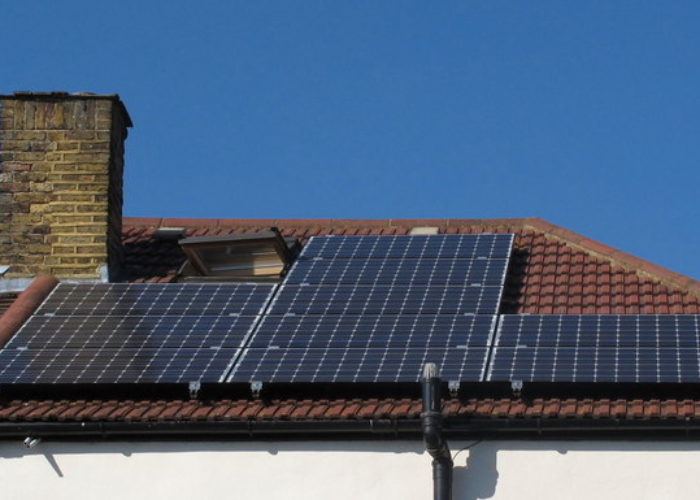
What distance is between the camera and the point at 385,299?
755 inches

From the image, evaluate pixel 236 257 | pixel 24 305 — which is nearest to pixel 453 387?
pixel 236 257

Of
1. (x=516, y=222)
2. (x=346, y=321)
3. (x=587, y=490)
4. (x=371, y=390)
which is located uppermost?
(x=516, y=222)

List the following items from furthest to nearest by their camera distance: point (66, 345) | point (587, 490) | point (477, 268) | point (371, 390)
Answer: point (477, 268) < point (66, 345) < point (371, 390) < point (587, 490)

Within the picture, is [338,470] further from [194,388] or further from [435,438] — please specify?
[194,388]

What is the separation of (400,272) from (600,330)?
2.67 meters

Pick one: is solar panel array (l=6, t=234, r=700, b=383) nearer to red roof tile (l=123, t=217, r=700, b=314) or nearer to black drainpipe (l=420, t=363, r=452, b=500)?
red roof tile (l=123, t=217, r=700, b=314)

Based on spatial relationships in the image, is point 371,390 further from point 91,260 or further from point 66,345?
point 91,260

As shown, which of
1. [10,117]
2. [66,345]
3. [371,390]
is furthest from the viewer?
[10,117]

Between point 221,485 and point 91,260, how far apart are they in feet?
15.9

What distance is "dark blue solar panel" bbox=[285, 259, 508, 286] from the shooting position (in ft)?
64.4

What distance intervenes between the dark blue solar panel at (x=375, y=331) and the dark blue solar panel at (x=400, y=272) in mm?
1002

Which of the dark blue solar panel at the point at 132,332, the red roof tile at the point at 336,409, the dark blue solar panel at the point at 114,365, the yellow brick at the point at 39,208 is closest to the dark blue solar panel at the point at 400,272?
the dark blue solar panel at the point at 132,332

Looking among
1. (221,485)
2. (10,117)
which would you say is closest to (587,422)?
(221,485)

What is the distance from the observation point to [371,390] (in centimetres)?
1730
